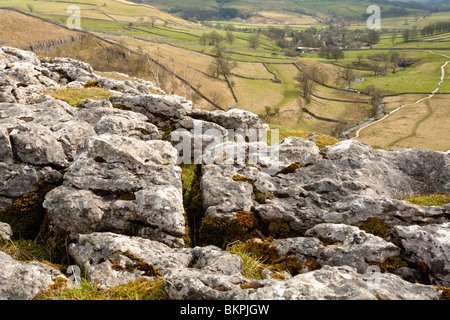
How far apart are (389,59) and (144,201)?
773 feet

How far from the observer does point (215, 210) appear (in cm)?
1155

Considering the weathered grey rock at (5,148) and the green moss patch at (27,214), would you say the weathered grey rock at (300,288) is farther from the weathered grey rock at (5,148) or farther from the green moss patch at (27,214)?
the weathered grey rock at (5,148)

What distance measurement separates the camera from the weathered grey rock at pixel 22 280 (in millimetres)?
6676

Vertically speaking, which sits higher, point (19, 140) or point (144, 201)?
point (19, 140)

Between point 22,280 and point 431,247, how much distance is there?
11.4m

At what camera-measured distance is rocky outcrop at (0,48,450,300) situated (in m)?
7.19

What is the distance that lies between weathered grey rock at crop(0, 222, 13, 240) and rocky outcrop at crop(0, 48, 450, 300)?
0.06 meters

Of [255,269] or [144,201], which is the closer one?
[255,269]

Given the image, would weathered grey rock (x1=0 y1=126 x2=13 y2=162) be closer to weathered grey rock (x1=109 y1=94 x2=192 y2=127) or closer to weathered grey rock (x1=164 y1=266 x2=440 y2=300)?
weathered grey rock (x1=109 y1=94 x2=192 y2=127)

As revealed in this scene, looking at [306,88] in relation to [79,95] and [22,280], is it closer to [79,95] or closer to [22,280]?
[79,95]
